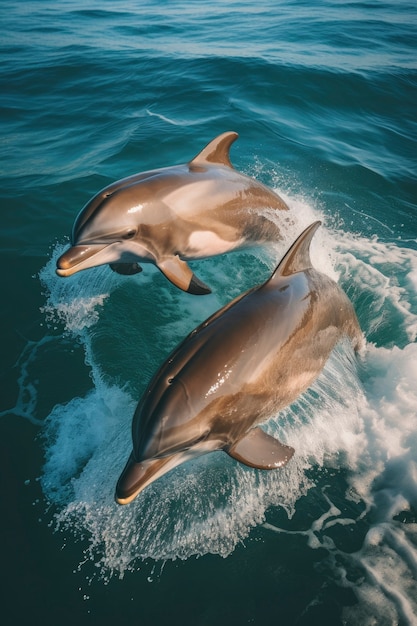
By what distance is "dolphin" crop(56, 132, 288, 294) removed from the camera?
18.2 feet

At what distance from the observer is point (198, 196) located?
6371 mm

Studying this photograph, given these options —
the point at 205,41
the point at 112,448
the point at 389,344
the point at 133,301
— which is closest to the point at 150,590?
the point at 112,448

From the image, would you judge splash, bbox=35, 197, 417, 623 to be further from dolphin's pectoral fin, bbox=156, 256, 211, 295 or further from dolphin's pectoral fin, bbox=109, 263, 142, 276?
dolphin's pectoral fin, bbox=156, 256, 211, 295

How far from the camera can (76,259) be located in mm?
5379

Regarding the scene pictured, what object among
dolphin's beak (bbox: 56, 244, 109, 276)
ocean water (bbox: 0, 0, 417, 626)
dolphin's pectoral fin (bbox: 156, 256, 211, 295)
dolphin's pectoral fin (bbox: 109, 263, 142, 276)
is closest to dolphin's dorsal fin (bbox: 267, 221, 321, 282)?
ocean water (bbox: 0, 0, 417, 626)

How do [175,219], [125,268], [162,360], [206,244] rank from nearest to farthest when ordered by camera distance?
[175,219], [162,360], [206,244], [125,268]

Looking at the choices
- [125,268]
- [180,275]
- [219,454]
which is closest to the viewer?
[219,454]

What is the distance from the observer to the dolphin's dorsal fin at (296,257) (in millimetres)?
4719

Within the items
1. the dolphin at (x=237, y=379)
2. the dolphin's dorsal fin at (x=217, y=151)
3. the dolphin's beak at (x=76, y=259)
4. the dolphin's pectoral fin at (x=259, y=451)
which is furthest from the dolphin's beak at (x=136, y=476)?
the dolphin's dorsal fin at (x=217, y=151)

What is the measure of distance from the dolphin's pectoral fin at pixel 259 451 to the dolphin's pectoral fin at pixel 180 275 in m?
2.58

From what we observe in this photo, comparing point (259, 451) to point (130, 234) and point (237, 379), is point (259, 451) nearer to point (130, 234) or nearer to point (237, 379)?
point (237, 379)

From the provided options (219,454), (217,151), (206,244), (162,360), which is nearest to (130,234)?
(206,244)

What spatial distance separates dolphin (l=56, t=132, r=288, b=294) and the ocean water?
1.19 metres

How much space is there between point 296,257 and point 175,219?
6.96ft
